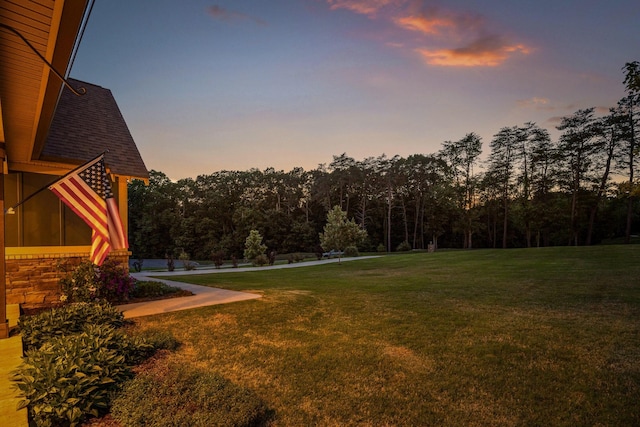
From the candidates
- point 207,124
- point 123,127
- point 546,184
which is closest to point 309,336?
point 123,127

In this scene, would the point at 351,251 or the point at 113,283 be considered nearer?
the point at 113,283

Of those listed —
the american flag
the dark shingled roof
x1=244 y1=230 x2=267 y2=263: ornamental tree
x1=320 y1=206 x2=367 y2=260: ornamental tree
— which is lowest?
x1=244 y1=230 x2=267 y2=263: ornamental tree

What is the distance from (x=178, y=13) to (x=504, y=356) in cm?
1134

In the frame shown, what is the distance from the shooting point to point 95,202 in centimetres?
511

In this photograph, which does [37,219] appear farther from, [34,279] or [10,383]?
[10,383]

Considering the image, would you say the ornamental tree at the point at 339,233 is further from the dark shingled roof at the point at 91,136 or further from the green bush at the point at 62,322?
the green bush at the point at 62,322

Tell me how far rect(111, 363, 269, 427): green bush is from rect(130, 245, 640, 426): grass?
1.24 feet

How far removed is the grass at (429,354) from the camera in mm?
3277

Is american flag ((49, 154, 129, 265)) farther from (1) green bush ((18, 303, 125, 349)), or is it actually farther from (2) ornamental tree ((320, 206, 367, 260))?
(2) ornamental tree ((320, 206, 367, 260))

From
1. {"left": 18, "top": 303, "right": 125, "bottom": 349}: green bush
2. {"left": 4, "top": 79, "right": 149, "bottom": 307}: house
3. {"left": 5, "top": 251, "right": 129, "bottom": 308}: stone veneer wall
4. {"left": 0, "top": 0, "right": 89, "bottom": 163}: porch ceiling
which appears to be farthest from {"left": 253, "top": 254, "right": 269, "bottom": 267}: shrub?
{"left": 0, "top": 0, "right": 89, "bottom": 163}: porch ceiling

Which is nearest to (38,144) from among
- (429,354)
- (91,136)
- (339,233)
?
(91,136)

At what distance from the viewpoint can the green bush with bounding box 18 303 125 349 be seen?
500 centimetres

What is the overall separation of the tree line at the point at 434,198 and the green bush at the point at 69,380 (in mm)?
29903

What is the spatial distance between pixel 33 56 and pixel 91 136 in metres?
7.28
